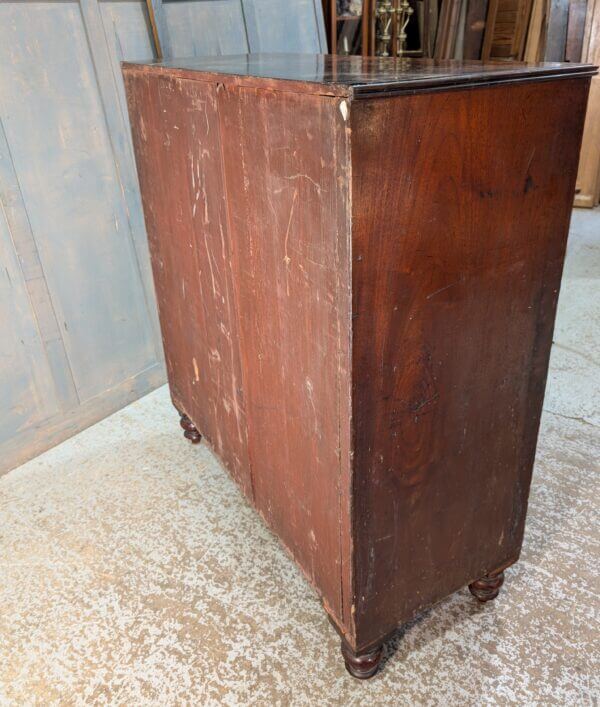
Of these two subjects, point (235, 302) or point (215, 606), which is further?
A: point (215, 606)

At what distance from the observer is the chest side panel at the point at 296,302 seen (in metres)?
0.85

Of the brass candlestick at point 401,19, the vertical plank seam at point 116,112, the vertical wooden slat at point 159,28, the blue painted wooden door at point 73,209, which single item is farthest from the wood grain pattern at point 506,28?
the vertical plank seam at point 116,112

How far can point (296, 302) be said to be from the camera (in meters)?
1.02

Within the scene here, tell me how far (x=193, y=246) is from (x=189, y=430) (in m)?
0.76

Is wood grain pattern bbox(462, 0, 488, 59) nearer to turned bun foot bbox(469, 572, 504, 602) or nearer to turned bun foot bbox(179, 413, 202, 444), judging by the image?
turned bun foot bbox(179, 413, 202, 444)

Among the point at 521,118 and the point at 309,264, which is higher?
the point at 521,118

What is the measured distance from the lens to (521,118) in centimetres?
89

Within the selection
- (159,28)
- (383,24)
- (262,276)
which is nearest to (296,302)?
(262,276)

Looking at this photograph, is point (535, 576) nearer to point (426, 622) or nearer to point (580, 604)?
point (580, 604)

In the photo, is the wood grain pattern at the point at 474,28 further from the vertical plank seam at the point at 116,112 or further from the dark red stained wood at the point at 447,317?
the dark red stained wood at the point at 447,317

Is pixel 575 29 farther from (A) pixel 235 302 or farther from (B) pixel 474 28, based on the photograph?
(A) pixel 235 302

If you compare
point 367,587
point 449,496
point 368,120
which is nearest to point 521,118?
point 368,120

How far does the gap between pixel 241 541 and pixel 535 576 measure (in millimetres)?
733

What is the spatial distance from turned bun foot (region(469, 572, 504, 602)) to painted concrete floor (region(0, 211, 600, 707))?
0.11 feet
